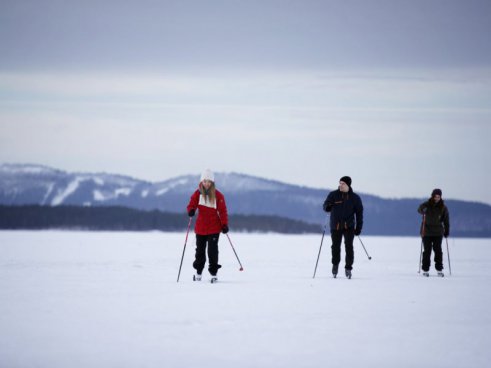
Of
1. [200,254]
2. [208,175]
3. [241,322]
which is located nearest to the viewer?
[241,322]

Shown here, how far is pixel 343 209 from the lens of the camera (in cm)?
1461

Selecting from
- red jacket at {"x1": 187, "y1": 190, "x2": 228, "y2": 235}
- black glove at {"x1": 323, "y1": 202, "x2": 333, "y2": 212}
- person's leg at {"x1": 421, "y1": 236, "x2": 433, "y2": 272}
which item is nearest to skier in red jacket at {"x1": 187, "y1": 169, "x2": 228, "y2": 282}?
red jacket at {"x1": 187, "y1": 190, "x2": 228, "y2": 235}

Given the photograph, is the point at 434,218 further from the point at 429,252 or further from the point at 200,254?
the point at 200,254

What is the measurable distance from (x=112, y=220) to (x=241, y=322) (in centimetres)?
12482

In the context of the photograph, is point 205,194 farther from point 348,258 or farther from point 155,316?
point 155,316

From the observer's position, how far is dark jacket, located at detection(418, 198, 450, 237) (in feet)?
51.4

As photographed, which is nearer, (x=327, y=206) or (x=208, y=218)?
(x=208, y=218)

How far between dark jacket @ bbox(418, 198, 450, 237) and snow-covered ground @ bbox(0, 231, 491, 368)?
5.85 feet

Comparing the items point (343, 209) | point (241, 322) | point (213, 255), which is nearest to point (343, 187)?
point (343, 209)

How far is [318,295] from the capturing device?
36.0ft

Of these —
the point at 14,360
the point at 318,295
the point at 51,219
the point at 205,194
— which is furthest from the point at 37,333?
the point at 51,219

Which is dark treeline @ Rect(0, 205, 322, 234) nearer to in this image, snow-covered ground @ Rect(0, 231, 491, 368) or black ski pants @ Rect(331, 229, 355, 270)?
black ski pants @ Rect(331, 229, 355, 270)

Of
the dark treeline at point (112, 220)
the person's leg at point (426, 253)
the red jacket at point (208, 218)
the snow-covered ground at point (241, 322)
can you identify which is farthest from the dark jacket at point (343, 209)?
the dark treeline at point (112, 220)

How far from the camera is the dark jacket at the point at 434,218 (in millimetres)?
15672
